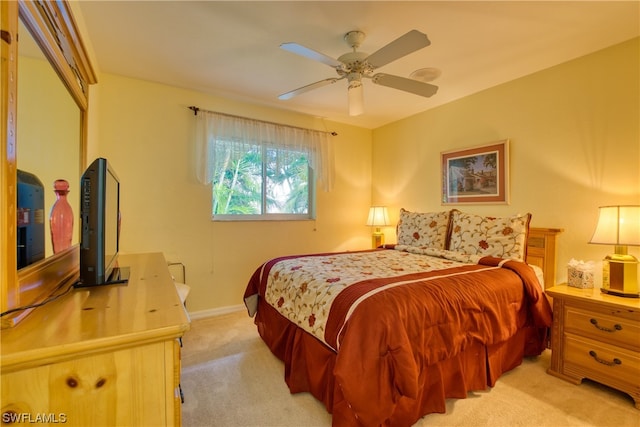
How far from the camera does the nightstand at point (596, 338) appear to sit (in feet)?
5.64

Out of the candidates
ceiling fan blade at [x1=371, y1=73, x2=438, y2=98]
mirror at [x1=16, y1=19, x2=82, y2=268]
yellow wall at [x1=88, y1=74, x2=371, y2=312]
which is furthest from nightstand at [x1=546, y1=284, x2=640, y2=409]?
mirror at [x1=16, y1=19, x2=82, y2=268]

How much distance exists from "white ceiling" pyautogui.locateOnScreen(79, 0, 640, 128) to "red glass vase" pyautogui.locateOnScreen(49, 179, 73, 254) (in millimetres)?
1306

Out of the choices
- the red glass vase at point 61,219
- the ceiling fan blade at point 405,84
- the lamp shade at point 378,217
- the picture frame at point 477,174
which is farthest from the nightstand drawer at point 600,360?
the red glass vase at point 61,219

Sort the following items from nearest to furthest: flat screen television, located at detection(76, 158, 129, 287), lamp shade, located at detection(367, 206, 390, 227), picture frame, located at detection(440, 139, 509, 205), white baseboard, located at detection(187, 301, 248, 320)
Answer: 1. flat screen television, located at detection(76, 158, 129, 287)
2. picture frame, located at detection(440, 139, 509, 205)
3. white baseboard, located at detection(187, 301, 248, 320)
4. lamp shade, located at detection(367, 206, 390, 227)

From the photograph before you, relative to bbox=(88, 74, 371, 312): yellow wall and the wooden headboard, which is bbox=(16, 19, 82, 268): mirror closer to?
bbox=(88, 74, 371, 312): yellow wall

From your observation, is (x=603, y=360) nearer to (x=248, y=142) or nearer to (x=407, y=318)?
(x=407, y=318)

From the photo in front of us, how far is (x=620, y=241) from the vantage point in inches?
72.4

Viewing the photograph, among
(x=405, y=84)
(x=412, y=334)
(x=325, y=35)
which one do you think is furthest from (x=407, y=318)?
(x=325, y=35)

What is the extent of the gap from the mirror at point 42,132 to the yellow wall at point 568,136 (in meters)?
3.31

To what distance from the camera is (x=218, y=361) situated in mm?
2195

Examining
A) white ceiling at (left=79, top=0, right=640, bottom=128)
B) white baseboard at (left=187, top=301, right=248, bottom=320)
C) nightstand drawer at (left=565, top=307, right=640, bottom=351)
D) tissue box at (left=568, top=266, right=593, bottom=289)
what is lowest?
white baseboard at (left=187, top=301, right=248, bottom=320)

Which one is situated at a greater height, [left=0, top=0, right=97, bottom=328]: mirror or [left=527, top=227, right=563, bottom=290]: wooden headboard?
[left=0, top=0, right=97, bottom=328]: mirror

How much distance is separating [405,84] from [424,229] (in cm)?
150

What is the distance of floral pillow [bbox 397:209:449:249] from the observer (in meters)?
2.90
